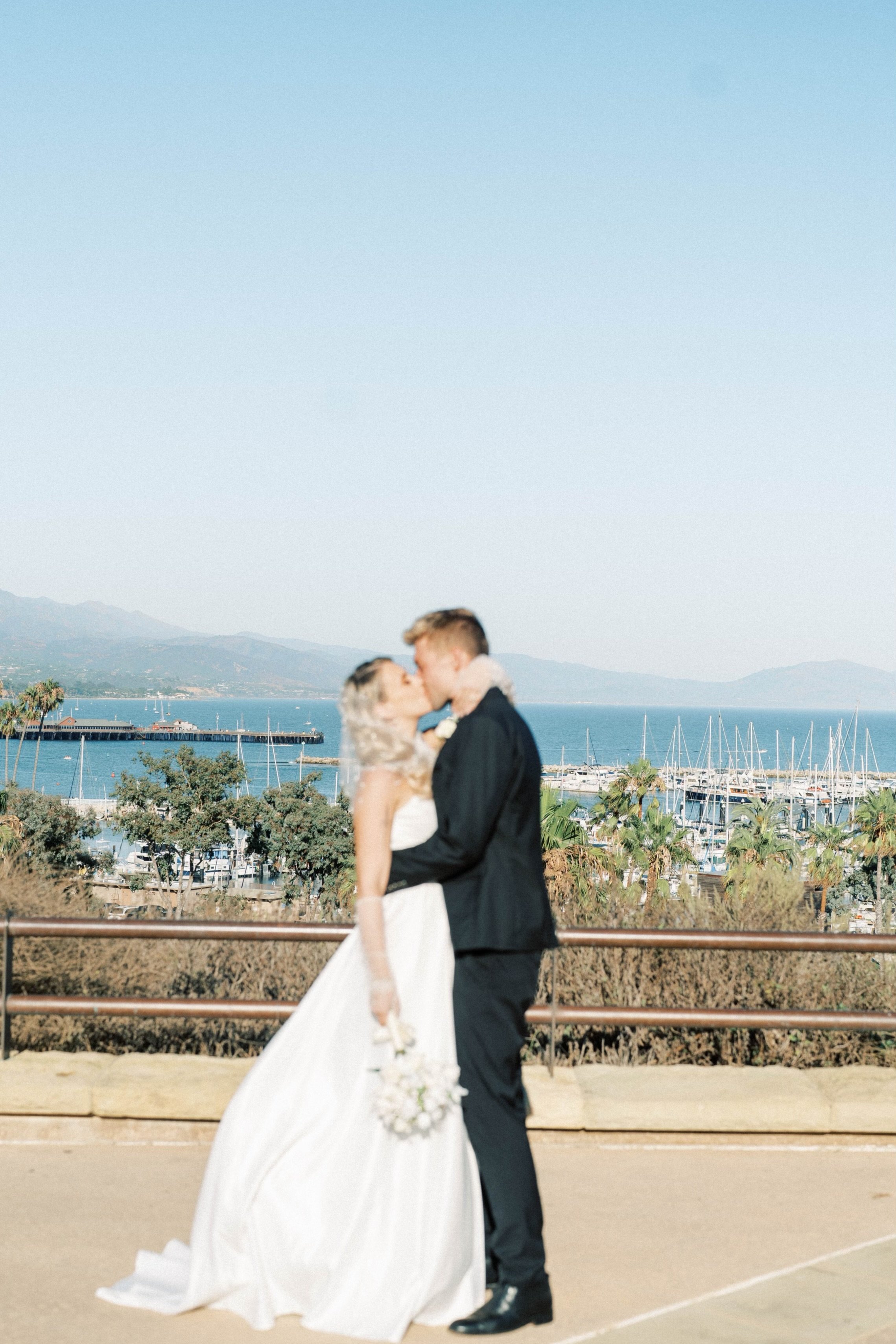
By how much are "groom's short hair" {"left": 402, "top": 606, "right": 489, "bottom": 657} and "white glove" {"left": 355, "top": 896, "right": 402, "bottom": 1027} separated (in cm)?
75

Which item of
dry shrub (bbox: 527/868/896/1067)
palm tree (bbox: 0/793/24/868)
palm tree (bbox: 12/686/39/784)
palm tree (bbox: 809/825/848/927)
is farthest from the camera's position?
palm tree (bbox: 12/686/39/784)

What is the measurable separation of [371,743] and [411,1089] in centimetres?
96

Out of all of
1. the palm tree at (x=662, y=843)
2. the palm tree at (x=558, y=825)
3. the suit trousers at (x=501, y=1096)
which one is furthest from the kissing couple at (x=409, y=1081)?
the palm tree at (x=662, y=843)

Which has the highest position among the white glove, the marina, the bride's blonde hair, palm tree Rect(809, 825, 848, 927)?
the bride's blonde hair

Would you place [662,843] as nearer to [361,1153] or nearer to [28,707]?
[361,1153]

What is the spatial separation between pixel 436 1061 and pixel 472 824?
70cm

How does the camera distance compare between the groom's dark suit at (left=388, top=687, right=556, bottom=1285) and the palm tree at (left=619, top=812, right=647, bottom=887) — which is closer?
the groom's dark suit at (left=388, top=687, right=556, bottom=1285)

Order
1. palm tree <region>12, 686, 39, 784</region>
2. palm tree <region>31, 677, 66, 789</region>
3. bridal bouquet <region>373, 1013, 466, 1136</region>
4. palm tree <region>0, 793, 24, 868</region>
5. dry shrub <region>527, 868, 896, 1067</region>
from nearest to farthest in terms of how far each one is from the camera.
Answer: bridal bouquet <region>373, 1013, 466, 1136</region>
dry shrub <region>527, 868, 896, 1067</region>
palm tree <region>0, 793, 24, 868</region>
palm tree <region>12, 686, 39, 784</region>
palm tree <region>31, 677, 66, 789</region>

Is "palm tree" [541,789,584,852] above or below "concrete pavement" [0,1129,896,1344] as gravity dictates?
below

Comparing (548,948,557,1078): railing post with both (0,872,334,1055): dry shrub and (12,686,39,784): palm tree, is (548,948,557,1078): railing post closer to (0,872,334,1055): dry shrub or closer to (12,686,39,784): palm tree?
(0,872,334,1055): dry shrub

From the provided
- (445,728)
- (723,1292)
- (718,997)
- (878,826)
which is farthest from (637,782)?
(445,728)

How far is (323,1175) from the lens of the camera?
346cm

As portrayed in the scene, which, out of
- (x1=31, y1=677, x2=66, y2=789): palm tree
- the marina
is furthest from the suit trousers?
the marina

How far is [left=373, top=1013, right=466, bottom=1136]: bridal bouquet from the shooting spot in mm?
3363
